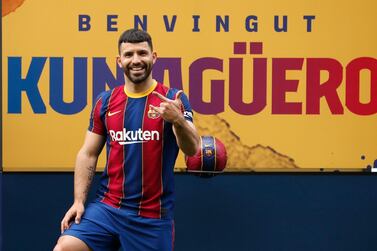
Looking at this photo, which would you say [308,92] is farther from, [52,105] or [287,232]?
[52,105]

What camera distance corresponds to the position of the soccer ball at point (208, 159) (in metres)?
4.18

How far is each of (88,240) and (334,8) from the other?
2479 mm

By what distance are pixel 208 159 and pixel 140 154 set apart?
0.71 meters

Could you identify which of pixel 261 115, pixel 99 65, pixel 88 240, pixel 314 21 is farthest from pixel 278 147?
pixel 88 240

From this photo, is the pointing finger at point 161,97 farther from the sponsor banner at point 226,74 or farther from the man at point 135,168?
the sponsor banner at point 226,74

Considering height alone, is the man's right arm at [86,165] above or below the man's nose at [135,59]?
below

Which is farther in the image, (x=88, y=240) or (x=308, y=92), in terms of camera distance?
(x=308, y=92)

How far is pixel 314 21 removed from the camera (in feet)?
15.3

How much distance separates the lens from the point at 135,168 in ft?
11.8

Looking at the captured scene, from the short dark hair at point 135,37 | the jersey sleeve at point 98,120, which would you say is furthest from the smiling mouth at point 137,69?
the jersey sleeve at point 98,120

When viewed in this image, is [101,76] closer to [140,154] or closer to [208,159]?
[208,159]

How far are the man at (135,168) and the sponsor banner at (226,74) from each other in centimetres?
103

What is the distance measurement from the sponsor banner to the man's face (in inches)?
43.4

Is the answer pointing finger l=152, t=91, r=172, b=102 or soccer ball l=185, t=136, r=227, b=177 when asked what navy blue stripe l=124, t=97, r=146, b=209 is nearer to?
pointing finger l=152, t=91, r=172, b=102
